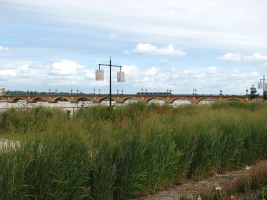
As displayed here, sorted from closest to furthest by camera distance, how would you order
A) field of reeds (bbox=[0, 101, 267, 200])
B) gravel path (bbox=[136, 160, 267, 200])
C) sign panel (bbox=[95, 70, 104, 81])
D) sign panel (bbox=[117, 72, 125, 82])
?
field of reeds (bbox=[0, 101, 267, 200])
gravel path (bbox=[136, 160, 267, 200])
sign panel (bbox=[95, 70, 104, 81])
sign panel (bbox=[117, 72, 125, 82])

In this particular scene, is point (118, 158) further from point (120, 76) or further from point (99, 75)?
point (120, 76)

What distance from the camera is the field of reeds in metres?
4.45

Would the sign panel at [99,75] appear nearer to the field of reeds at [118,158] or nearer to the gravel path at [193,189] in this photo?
the field of reeds at [118,158]

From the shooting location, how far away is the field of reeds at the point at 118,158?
4445 millimetres

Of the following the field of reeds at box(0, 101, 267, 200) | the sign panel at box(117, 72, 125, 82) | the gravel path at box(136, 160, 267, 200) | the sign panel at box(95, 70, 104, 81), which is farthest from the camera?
the sign panel at box(117, 72, 125, 82)

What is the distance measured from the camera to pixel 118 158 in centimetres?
577

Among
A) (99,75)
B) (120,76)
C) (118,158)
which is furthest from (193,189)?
(120,76)

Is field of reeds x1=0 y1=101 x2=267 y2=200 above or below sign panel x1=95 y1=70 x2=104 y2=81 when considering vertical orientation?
below

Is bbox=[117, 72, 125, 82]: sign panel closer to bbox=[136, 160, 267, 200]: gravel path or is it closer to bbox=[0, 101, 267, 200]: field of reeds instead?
bbox=[0, 101, 267, 200]: field of reeds

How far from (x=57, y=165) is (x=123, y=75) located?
26094 millimetres

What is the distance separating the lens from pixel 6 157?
4.29 meters

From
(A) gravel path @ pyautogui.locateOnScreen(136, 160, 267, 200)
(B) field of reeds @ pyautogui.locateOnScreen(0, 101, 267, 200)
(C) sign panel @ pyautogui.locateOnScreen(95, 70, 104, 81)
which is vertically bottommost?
(A) gravel path @ pyautogui.locateOnScreen(136, 160, 267, 200)

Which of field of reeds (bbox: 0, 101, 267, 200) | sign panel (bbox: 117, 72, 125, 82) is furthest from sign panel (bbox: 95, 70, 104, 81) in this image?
field of reeds (bbox: 0, 101, 267, 200)

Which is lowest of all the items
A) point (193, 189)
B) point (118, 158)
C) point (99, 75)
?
point (193, 189)
